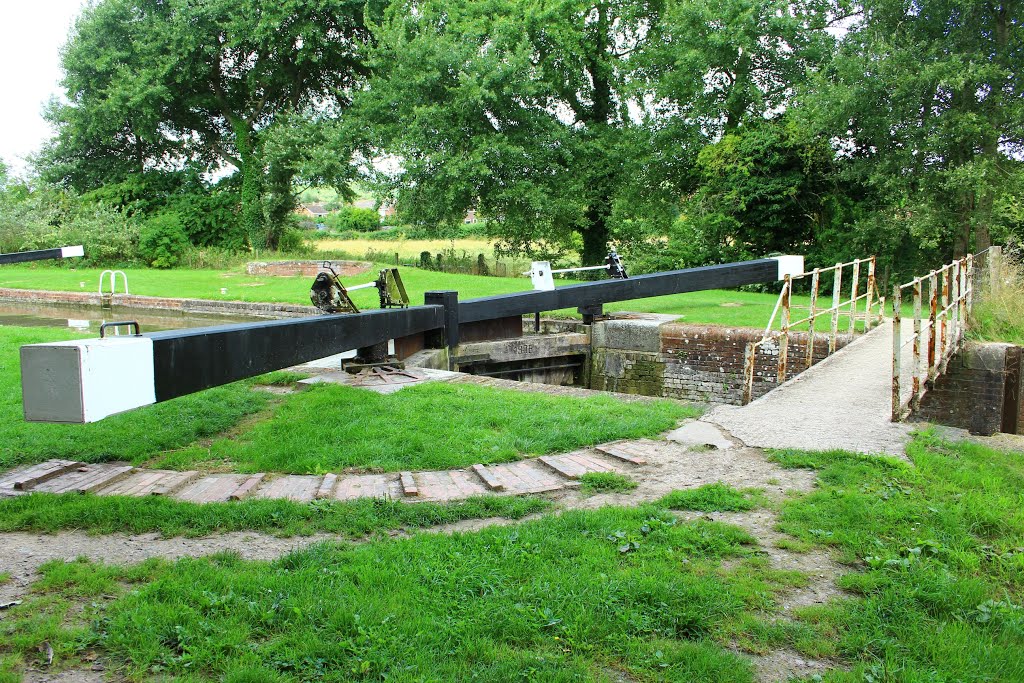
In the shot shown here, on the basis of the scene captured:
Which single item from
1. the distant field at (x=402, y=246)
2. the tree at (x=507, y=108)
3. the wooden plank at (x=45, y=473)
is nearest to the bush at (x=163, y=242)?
the distant field at (x=402, y=246)

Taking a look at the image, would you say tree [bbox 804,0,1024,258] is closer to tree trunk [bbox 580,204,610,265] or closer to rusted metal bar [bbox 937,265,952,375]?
rusted metal bar [bbox 937,265,952,375]

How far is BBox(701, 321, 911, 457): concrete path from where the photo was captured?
491 centimetres

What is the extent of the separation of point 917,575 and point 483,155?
16033 mm

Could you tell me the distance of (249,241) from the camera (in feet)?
82.7

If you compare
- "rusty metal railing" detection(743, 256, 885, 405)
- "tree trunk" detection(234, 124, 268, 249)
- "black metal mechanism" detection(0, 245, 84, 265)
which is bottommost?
"rusty metal railing" detection(743, 256, 885, 405)

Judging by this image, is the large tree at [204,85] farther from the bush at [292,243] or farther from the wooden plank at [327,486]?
the wooden plank at [327,486]

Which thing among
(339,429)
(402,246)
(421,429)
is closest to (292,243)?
(402,246)

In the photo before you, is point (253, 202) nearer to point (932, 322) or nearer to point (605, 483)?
point (932, 322)

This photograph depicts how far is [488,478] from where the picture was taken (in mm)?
4281

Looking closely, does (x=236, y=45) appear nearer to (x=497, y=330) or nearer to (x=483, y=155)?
(x=483, y=155)

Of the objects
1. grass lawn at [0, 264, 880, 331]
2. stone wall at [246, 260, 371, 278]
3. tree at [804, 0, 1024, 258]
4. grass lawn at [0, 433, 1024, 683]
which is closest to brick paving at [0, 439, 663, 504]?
grass lawn at [0, 433, 1024, 683]

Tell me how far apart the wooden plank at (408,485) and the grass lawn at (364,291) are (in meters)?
7.21

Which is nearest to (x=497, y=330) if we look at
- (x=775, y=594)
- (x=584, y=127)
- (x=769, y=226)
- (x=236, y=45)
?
(x=775, y=594)

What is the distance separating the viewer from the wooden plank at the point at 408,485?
13.3 ft
